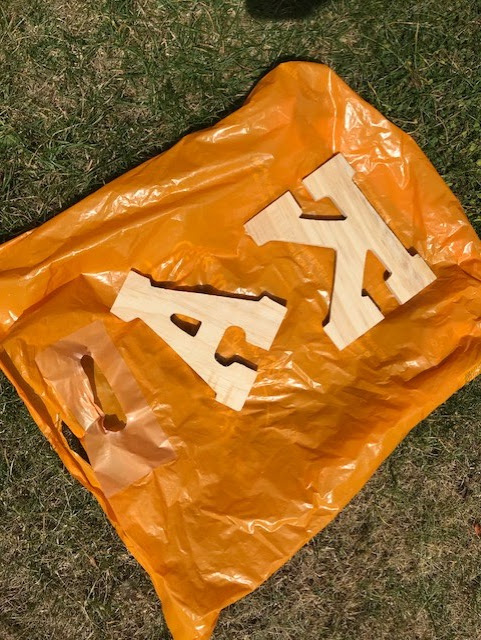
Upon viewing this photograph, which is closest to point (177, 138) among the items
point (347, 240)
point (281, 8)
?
point (281, 8)

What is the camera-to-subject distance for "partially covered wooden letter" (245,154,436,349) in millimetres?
1667

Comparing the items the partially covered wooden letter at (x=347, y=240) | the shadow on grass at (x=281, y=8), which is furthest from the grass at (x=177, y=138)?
the partially covered wooden letter at (x=347, y=240)

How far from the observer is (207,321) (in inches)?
65.7

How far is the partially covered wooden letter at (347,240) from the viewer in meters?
1.67

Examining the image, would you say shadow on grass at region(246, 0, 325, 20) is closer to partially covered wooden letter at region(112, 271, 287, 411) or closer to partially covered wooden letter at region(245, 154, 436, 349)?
partially covered wooden letter at region(245, 154, 436, 349)

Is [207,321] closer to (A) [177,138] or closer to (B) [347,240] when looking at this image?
(B) [347,240]

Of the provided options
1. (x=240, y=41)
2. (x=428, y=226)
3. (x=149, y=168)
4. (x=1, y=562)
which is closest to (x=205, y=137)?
(x=149, y=168)

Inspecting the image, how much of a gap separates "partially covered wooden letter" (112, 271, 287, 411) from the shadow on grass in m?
0.88

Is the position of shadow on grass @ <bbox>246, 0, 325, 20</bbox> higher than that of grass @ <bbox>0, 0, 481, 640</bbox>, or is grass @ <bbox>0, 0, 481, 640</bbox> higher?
shadow on grass @ <bbox>246, 0, 325, 20</bbox>

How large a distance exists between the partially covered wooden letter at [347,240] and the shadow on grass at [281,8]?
0.47 meters

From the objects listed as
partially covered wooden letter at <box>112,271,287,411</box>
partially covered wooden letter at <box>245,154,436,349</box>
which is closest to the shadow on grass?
partially covered wooden letter at <box>245,154,436,349</box>

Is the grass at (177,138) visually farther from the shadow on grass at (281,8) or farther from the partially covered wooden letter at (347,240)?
the partially covered wooden letter at (347,240)

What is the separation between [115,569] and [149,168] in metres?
1.22

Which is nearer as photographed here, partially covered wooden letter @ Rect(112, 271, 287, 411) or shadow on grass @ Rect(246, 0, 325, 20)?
partially covered wooden letter @ Rect(112, 271, 287, 411)
